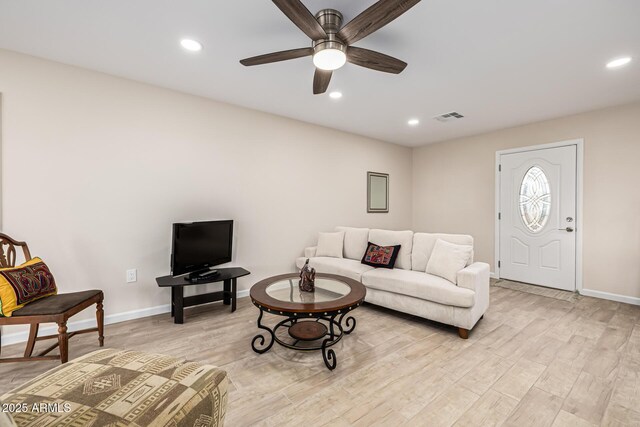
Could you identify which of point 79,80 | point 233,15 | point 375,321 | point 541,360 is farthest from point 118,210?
point 541,360

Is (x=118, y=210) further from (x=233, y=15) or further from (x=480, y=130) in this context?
(x=480, y=130)

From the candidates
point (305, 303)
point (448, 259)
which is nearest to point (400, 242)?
point (448, 259)

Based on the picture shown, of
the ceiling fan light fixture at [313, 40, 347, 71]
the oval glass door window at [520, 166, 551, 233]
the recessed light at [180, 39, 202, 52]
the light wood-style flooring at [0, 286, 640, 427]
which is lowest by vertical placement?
the light wood-style flooring at [0, 286, 640, 427]

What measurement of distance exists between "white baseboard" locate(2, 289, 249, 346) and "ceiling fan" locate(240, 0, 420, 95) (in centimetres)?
276

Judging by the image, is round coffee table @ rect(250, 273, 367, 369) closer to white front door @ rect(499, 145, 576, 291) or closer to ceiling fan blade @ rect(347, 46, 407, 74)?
ceiling fan blade @ rect(347, 46, 407, 74)

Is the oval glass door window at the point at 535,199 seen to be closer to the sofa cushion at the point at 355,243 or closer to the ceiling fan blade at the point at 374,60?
the sofa cushion at the point at 355,243

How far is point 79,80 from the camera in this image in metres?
2.67

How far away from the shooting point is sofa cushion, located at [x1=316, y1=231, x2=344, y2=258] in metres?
4.04

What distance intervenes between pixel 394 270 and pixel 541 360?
148 centimetres

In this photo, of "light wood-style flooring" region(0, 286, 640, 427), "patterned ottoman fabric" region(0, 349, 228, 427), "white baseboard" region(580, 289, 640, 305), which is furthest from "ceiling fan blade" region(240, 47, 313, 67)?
"white baseboard" region(580, 289, 640, 305)

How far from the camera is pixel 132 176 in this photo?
292 centimetres

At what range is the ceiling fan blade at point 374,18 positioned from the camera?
1462 mm

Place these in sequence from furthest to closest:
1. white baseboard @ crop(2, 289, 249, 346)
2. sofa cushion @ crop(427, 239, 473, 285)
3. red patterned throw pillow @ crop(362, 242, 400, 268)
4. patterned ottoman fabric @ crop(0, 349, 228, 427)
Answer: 1. red patterned throw pillow @ crop(362, 242, 400, 268)
2. sofa cushion @ crop(427, 239, 473, 285)
3. white baseboard @ crop(2, 289, 249, 346)
4. patterned ottoman fabric @ crop(0, 349, 228, 427)

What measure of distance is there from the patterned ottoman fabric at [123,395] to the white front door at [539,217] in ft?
16.1
